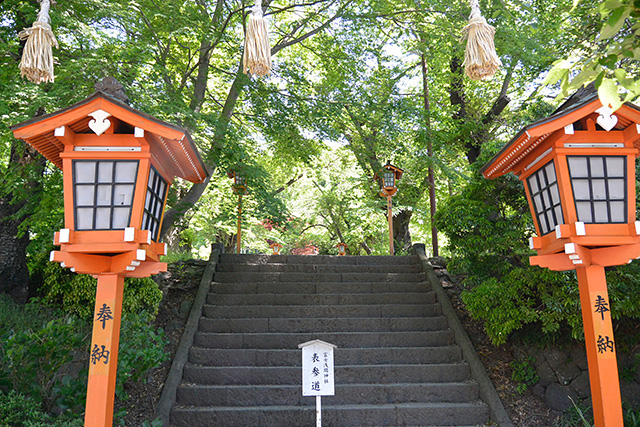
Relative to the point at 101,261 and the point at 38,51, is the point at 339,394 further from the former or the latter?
the point at 38,51

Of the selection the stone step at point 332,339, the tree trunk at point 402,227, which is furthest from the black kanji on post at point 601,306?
the tree trunk at point 402,227

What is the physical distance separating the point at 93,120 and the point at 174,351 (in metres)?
3.64

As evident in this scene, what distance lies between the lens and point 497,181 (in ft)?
21.4

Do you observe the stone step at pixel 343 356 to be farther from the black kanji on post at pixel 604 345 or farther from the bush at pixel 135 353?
the black kanji on post at pixel 604 345

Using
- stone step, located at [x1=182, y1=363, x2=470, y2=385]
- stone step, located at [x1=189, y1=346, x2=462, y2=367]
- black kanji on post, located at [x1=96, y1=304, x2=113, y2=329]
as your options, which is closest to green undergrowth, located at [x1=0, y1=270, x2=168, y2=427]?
black kanji on post, located at [x1=96, y1=304, x2=113, y2=329]

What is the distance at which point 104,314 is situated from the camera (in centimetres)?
377

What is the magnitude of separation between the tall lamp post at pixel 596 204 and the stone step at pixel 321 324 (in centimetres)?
296

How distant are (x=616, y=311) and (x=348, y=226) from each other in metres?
10.7

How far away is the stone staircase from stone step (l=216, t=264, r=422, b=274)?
0.06 feet

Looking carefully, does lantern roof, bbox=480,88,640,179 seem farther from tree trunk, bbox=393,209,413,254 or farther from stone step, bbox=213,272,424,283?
tree trunk, bbox=393,209,413,254

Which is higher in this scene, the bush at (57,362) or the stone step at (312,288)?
the stone step at (312,288)

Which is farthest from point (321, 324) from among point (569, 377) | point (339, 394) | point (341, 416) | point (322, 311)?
point (569, 377)

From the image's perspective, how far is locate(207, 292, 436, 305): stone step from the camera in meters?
7.18

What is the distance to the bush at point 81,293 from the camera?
5773 millimetres
